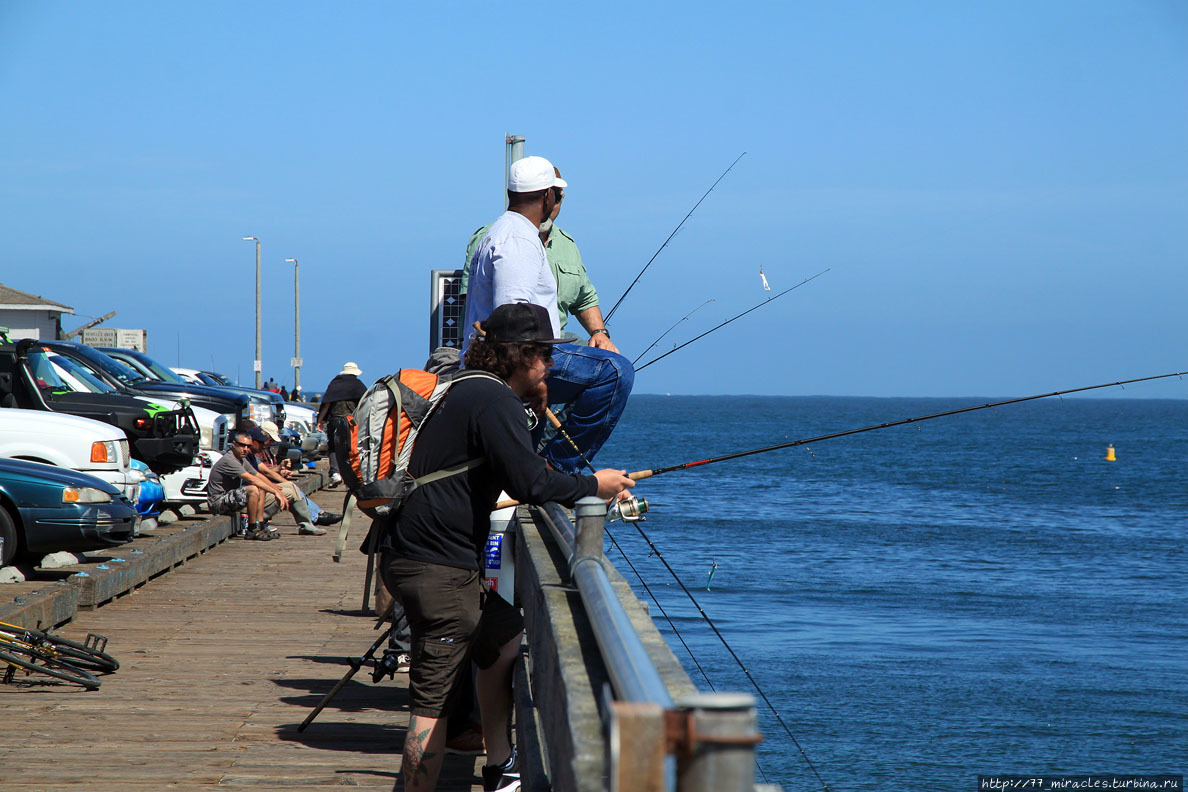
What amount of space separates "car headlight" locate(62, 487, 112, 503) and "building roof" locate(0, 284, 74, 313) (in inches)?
1588

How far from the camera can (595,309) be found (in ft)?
20.4

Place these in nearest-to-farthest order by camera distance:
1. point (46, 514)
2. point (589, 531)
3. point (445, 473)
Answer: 1. point (589, 531)
2. point (445, 473)
3. point (46, 514)

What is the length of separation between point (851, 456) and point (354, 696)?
9270 cm

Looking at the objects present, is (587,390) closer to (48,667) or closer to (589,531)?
(589,531)

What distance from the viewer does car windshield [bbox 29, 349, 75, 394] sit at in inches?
580

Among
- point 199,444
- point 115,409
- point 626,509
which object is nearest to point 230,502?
point 199,444

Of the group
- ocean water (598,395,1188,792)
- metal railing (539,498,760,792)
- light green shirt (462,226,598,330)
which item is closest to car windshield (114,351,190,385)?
ocean water (598,395,1188,792)

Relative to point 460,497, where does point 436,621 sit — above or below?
below

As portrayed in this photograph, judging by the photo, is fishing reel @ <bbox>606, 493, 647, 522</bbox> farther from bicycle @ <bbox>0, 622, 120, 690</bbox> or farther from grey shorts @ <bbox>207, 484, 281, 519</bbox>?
grey shorts @ <bbox>207, 484, 281, 519</bbox>

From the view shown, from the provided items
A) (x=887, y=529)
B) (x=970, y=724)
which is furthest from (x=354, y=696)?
(x=887, y=529)

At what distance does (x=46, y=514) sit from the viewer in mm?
10641

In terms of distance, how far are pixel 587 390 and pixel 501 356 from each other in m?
1.24

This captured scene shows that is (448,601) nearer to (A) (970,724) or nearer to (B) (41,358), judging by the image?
(B) (41,358)

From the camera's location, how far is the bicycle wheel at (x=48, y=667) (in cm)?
677
